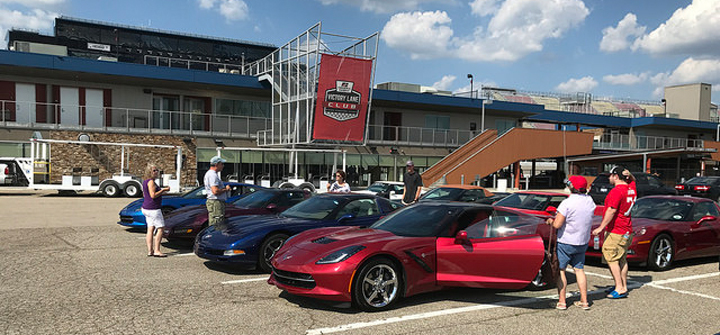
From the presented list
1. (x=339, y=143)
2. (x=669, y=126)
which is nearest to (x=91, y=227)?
(x=339, y=143)

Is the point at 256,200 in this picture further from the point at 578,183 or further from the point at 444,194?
the point at 578,183

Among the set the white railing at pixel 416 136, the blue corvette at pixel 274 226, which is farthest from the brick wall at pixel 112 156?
the blue corvette at pixel 274 226

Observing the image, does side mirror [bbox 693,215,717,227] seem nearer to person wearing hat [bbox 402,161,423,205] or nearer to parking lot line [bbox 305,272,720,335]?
parking lot line [bbox 305,272,720,335]

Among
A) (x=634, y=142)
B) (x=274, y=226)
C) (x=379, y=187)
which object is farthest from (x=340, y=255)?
(x=634, y=142)

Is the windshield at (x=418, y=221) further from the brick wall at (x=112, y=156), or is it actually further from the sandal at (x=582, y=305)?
the brick wall at (x=112, y=156)

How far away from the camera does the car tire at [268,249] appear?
789cm

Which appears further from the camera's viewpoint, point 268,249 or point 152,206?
point 152,206

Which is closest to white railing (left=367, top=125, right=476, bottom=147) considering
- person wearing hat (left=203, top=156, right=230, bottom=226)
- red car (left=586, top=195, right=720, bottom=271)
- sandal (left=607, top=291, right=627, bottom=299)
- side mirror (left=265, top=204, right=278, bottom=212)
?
side mirror (left=265, top=204, right=278, bottom=212)

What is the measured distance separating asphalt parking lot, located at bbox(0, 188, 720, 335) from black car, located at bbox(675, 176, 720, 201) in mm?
16906

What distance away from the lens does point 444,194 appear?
14.7 meters

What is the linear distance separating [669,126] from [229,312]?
5637 centimetres

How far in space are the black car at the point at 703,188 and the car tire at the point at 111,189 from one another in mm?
25262

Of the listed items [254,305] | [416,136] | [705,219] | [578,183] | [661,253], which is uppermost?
[416,136]

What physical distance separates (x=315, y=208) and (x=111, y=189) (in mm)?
17606
